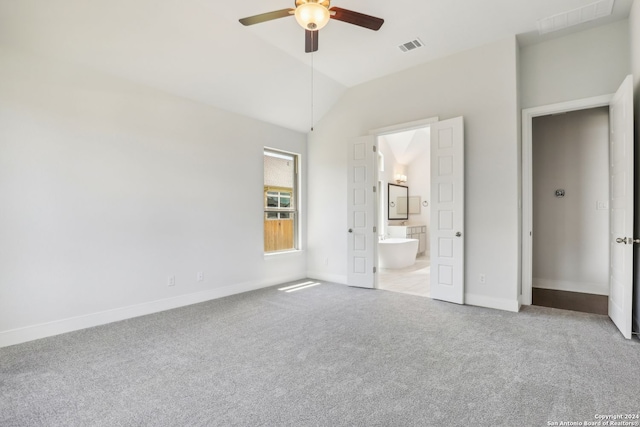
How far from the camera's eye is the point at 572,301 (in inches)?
162

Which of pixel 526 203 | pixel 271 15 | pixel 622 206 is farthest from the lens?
pixel 526 203

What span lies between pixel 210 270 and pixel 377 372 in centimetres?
286

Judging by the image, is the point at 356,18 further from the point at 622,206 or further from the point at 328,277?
the point at 328,277

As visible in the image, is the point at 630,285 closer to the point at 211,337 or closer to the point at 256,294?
the point at 211,337

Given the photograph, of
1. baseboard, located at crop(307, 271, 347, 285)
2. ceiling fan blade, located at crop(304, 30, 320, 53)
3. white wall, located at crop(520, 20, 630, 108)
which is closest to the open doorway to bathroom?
baseboard, located at crop(307, 271, 347, 285)

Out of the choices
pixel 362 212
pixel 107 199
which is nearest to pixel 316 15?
pixel 107 199

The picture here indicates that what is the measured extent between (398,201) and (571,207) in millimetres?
4479

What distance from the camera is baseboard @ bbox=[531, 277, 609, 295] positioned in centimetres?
446

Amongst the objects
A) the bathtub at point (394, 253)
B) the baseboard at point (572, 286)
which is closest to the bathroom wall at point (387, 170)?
the bathtub at point (394, 253)

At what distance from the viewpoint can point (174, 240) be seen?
13.0 ft

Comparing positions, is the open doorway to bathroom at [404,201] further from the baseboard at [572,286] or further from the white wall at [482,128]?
the white wall at [482,128]

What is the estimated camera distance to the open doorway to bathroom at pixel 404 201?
21.8 ft

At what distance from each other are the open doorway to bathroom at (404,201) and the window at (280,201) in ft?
6.42

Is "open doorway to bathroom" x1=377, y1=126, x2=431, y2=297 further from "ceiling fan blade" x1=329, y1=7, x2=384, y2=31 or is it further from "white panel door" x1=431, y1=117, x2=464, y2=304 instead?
"ceiling fan blade" x1=329, y1=7, x2=384, y2=31
